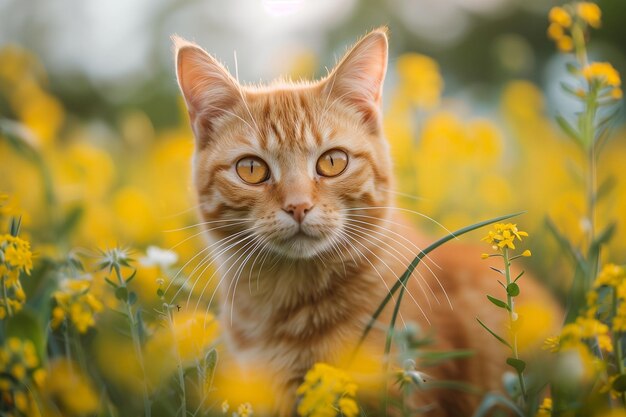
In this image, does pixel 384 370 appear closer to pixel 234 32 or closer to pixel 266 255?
pixel 266 255

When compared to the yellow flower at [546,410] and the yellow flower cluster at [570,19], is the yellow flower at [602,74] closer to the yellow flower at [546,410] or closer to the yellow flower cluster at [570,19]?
the yellow flower cluster at [570,19]

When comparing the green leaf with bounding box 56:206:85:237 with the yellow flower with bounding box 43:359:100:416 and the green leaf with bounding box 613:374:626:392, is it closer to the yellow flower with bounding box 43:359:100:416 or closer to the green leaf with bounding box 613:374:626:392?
the yellow flower with bounding box 43:359:100:416

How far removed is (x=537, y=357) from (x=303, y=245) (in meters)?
0.67

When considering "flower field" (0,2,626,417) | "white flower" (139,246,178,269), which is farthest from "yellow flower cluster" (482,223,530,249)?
"white flower" (139,246,178,269)

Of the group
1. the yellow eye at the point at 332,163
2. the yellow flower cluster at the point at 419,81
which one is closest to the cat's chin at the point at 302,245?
the yellow eye at the point at 332,163

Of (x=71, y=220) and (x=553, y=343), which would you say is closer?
(x=553, y=343)

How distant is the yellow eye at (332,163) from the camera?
5.79ft

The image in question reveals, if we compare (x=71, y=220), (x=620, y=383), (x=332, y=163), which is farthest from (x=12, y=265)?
(x=620, y=383)

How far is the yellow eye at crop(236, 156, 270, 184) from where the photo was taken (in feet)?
5.81

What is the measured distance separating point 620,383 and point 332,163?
37.3 inches

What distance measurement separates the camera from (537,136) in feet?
12.8

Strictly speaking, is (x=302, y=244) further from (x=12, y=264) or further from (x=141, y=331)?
(x=12, y=264)

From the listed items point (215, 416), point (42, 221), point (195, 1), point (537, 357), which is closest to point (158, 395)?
point (215, 416)

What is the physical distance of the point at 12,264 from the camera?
1.32 metres
